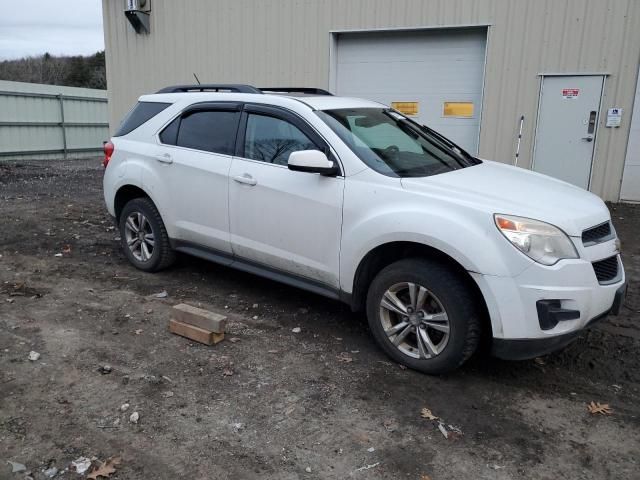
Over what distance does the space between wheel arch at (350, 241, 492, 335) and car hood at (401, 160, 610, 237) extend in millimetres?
373

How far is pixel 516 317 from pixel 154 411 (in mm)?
2216

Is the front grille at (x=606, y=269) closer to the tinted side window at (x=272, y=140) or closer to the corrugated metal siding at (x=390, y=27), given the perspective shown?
the tinted side window at (x=272, y=140)

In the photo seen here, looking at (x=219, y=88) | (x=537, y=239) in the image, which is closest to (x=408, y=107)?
(x=219, y=88)

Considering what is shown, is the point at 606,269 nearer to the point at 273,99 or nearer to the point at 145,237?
the point at 273,99

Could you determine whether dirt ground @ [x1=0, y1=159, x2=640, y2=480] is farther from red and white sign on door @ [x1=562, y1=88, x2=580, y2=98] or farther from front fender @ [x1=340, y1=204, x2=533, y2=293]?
red and white sign on door @ [x1=562, y1=88, x2=580, y2=98]

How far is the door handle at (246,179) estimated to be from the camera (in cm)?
447

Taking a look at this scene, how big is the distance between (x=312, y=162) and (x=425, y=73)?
7.14m

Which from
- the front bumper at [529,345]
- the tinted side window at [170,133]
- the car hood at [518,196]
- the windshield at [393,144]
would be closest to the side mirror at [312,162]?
the windshield at [393,144]

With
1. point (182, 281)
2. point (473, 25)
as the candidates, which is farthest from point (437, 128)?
point (182, 281)

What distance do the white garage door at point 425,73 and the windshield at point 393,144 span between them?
5490 mm

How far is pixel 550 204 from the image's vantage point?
3557mm

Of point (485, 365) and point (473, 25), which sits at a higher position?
point (473, 25)

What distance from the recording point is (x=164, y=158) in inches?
205

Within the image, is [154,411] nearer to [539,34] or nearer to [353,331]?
[353,331]
